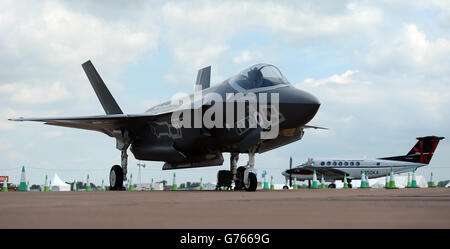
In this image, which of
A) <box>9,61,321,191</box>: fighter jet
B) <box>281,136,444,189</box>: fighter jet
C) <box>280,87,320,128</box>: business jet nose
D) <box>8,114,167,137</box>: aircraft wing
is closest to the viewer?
<box>280,87,320,128</box>: business jet nose

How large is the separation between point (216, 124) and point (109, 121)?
15.9 ft

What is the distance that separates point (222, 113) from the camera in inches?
553

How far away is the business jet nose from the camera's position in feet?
41.5

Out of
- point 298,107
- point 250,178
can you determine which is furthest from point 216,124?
point 298,107

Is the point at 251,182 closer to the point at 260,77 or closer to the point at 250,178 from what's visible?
Result: the point at 250,178

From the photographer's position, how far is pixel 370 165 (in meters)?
55.5

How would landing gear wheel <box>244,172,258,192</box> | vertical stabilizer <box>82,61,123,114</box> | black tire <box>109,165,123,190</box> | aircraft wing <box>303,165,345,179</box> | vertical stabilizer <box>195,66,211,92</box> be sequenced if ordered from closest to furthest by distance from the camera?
1. landing gear wheel <box>244,172,258,192</box>
2. black tire <box>109,165,123,190</box>
3. vertical stabilizer <box>195,66,211,92</box>
4. vertical stabilizer <box>82,61,123,114</box>
5. aircraft wing <box>303,165,345,179</box>

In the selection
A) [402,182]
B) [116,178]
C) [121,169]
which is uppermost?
[402,182]

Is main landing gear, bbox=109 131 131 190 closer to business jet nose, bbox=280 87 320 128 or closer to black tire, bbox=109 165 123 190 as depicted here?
black tire, bbox=109 165 123 190

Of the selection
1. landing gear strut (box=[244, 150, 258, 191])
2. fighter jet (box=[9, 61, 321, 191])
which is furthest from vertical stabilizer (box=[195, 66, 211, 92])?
landing gear strut (box=[244, 150, 258, 191])
